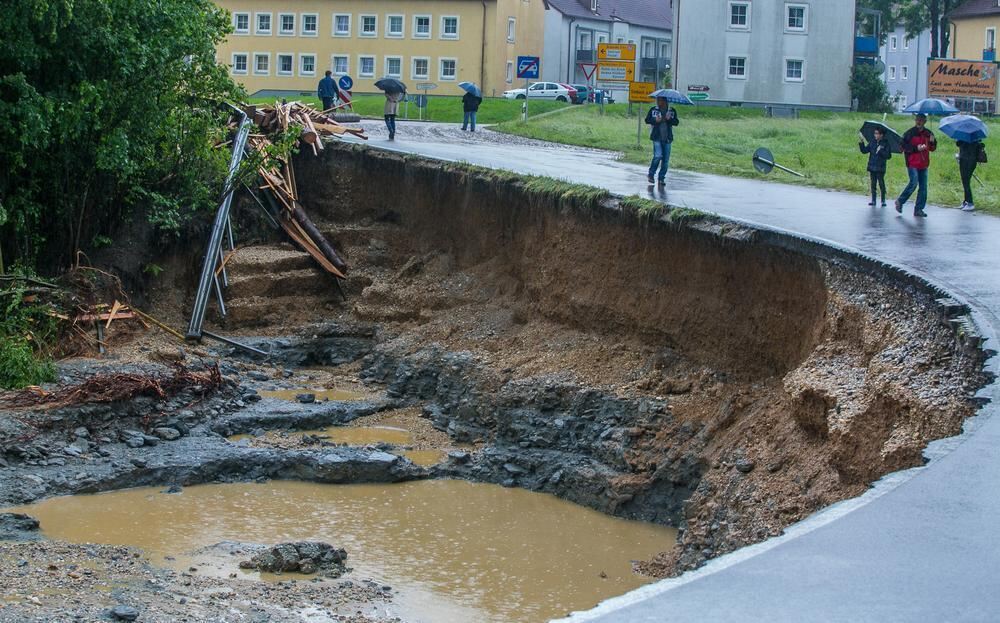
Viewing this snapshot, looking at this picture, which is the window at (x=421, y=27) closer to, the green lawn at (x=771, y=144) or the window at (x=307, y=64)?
the window at (x=307, y=64)

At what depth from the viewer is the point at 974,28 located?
70125mm

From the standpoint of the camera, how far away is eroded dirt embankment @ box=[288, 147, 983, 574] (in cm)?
1139

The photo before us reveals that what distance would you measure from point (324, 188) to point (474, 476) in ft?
37.5

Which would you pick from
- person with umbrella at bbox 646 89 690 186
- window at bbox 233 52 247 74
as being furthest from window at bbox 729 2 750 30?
person with umbrella at bbox 646 89 690 186

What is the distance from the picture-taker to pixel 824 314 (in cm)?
1362

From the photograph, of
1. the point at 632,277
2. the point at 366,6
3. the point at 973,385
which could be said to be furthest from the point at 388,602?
Result: the point at 366,6

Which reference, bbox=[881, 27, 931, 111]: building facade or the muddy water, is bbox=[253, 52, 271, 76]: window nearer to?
bbox=[881, 27, 931, 111]: building facade

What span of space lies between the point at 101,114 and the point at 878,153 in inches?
468

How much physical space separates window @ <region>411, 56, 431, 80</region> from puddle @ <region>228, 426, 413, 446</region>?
5851 cm

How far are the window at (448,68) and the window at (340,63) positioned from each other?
17.8ft

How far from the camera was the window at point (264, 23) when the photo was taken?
242ft

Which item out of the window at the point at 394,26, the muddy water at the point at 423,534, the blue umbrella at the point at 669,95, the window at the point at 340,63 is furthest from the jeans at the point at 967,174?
the window at the point at 340,63

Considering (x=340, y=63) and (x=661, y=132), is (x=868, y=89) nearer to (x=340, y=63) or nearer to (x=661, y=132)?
(x=340, y=63)

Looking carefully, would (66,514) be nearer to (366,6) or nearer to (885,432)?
(885,432)
